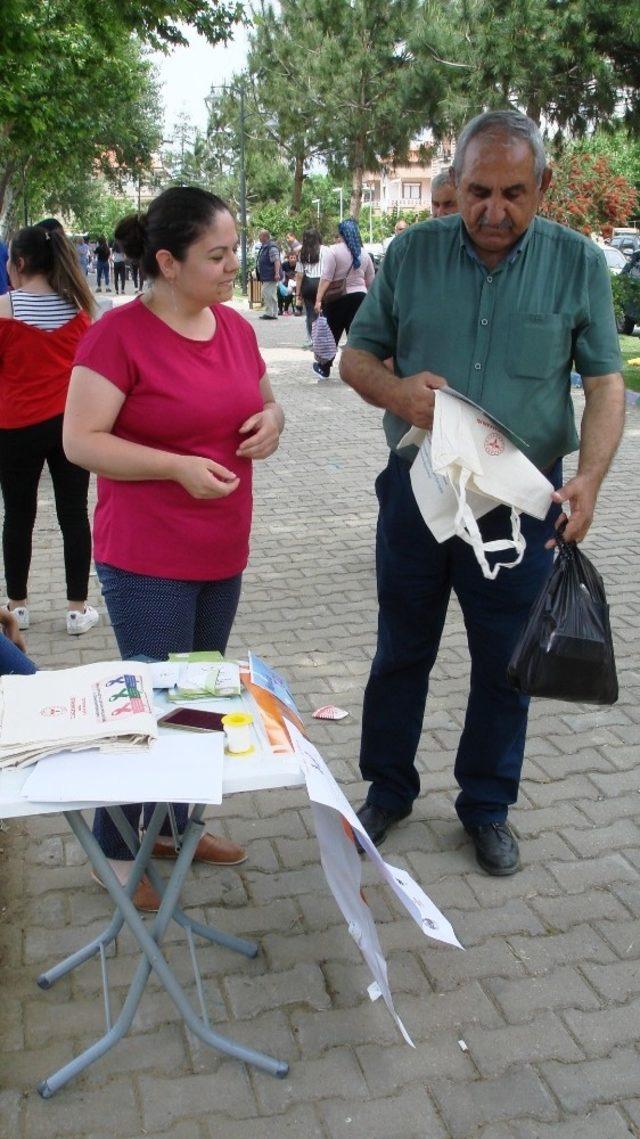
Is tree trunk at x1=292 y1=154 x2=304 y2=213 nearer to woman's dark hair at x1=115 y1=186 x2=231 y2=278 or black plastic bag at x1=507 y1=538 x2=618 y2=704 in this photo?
woman's dark hair at x1=115 y1=186 x2=231 y2=278

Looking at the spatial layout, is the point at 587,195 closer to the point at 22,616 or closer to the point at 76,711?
the point at 22,616

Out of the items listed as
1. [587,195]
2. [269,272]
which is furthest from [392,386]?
[269,272]

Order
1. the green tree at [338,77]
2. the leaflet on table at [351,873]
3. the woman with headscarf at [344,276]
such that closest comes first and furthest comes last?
the leaflet on table at [351,873], the woman with headscarf at [344,276], the green tree at [338,77]

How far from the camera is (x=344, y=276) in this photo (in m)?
11.2

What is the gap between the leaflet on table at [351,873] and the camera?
7.38ft

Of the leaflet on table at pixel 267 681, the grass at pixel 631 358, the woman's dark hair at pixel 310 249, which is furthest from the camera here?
the woman's dark hair at pixel 310 249

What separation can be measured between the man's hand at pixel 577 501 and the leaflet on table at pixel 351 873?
93cm

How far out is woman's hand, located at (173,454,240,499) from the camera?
8.76 ft

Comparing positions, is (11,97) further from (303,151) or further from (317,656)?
(303,151)

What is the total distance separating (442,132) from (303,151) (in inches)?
834

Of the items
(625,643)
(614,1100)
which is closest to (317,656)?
(625,643)

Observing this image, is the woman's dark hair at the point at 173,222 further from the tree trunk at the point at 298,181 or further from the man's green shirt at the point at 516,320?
the tree trunk at the point at 298,181

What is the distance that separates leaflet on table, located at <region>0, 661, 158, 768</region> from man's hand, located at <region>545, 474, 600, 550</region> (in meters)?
1.16

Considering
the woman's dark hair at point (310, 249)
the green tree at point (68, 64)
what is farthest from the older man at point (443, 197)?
the woman's dark hair at point (310, 249)
